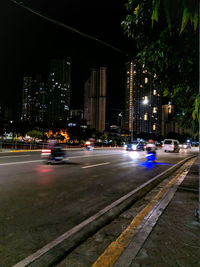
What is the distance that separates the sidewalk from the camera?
2.64 m

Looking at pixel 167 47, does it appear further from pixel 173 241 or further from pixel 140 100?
pixel 140 100

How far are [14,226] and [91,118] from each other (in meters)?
188

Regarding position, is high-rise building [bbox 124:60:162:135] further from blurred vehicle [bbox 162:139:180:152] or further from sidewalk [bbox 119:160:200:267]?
sidewalk [bbox 119:160:200:267]

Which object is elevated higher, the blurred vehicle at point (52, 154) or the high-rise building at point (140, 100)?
the high-rise building at point (140, 100)

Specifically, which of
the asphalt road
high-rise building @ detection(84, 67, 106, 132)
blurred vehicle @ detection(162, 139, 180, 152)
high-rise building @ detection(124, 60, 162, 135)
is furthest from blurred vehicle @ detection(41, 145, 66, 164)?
high-rise building @ detection(84, 67, 106, 132)

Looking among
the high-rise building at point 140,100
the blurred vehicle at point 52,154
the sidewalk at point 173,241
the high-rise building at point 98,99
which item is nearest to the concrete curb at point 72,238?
the sidewalk at point 173,241

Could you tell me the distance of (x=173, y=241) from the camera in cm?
316

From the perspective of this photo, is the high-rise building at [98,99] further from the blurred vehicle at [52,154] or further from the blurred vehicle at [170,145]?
the blurred vehicle at [52,154]

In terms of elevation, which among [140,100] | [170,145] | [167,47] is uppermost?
[140,100]

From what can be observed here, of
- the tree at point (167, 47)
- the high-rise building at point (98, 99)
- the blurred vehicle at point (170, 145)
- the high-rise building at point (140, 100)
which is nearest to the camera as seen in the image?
the tree at point (167, 47)

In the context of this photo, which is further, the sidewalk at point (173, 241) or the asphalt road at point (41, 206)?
the asphalt road at point (41, 206)

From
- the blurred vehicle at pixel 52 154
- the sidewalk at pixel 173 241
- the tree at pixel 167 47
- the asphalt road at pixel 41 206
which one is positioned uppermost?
the tree at pixel 167 47

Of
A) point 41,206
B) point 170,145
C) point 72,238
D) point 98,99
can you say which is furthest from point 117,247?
point 98,99

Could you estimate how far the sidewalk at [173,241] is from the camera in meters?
2.64
